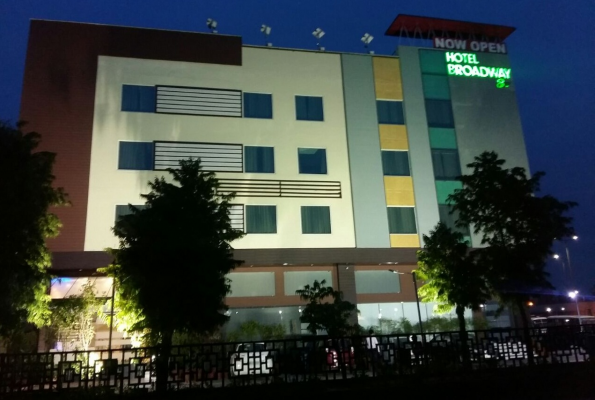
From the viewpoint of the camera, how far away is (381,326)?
89.5ft

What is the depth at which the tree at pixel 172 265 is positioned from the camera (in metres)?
12.9

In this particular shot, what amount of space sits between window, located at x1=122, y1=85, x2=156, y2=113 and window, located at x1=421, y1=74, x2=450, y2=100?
17.3 metres

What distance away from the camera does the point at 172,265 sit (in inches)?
512

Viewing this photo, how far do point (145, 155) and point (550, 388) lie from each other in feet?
72.5

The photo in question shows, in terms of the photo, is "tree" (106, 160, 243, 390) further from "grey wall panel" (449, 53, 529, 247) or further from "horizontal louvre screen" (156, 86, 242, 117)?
"grey wall panel" (449, 53, 529, 247)

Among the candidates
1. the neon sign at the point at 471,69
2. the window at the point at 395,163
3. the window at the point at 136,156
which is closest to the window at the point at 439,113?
the neon sign at the point at 471,69

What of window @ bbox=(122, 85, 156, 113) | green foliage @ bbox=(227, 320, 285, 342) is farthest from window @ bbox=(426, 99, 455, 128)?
window @ bbox=(122, 85, 156, 113)

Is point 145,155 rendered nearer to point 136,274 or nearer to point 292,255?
point 292,255

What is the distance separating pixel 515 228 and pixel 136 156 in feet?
64.0

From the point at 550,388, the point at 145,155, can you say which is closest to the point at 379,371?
the point at 550,388

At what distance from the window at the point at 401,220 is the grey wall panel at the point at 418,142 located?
0.41 m

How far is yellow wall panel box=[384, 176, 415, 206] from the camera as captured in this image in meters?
29.3

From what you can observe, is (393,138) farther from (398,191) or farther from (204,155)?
(204,155)

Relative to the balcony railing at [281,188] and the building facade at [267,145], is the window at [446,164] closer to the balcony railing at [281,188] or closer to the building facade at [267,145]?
the building facade at [267,145]
